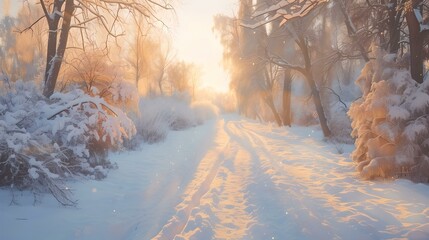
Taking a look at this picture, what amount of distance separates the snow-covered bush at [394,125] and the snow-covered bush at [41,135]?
522cm

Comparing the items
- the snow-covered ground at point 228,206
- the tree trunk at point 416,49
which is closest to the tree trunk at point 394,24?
the tree trunk at point 416,49

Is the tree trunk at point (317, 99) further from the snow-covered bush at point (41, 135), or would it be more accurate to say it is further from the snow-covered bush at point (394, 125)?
the snow-covered bush at point (41, 135)

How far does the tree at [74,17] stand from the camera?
24.2 feet

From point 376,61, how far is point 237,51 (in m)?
18.6

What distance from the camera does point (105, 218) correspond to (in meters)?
4.79

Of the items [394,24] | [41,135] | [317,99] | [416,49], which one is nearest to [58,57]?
[41,135]

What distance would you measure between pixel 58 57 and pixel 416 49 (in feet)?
27.1

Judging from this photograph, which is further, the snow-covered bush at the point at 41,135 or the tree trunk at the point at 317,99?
the tree trunk at the point at 317,99

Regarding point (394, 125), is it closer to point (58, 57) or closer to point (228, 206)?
point (228, 206)

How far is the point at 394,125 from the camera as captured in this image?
6.34 metres

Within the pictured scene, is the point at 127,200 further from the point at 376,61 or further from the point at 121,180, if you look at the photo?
the point at 376,61

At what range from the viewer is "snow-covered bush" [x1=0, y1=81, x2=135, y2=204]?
457 cm

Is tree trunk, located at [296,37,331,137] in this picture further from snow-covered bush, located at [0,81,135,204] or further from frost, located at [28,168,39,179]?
frost, located at [28,168,39,179]

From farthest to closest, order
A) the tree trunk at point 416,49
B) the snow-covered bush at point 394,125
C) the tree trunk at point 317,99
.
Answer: the tree trunk at point 317,99 → the tree trunk at point 416,49 → the snow-covered bush at point 394,125
